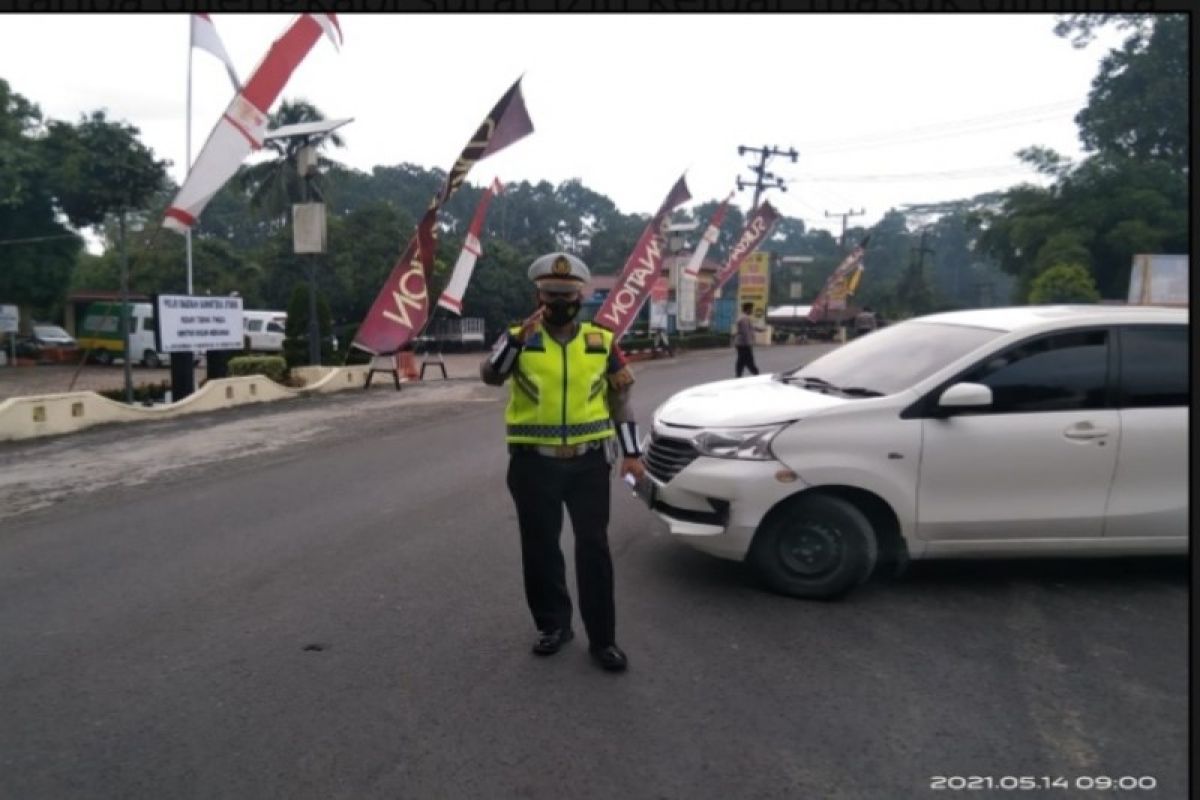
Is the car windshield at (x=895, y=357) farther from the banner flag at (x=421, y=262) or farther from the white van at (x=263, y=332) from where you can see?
the white van at (x=263, y=332)

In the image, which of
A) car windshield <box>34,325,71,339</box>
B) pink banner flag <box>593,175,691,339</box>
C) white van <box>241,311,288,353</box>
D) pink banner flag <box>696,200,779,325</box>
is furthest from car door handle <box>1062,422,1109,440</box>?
car windshield <box>34,325,71,339</box>

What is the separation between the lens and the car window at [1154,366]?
464 cm

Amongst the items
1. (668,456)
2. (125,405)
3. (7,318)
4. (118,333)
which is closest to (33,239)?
(118,333)

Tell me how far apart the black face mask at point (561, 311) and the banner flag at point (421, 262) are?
13003mm

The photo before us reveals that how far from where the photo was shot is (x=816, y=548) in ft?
15.0

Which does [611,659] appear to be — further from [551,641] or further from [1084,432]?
[1084,432]

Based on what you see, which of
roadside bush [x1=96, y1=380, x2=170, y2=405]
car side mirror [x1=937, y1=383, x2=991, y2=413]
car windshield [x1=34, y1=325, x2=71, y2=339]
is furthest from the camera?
car windshield [x1=34, y1=325, x2=71, y2=339]

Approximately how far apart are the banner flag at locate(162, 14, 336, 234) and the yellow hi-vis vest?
35.0ft

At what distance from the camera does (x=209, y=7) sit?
5016 millimetres

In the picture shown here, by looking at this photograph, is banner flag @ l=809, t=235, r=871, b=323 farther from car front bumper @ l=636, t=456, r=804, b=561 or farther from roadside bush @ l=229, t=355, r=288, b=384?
car front bumper @ l=636, t=456, r=804, b=561

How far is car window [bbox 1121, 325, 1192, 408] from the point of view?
464cm

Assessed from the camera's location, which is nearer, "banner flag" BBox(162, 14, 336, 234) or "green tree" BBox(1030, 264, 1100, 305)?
"banner flag" BBox(162, 14, 336, 234)

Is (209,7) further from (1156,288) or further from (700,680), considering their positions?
(1156,288)

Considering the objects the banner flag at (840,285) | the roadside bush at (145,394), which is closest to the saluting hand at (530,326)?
the roadside bush at (145,394)
